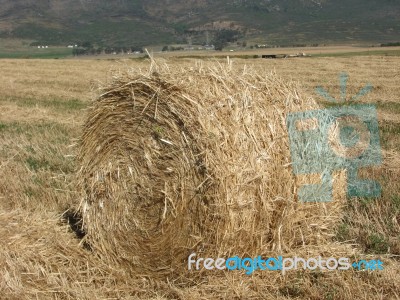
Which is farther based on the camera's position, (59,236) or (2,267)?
(59,236)

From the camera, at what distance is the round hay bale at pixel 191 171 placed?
4.58 metres

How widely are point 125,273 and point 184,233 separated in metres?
0.79

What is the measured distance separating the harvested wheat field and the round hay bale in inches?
0.5

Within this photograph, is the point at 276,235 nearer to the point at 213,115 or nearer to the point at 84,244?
the point at 213,115

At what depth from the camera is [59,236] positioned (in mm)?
5629

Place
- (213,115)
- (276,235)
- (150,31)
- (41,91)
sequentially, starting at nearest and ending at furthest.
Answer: (213,115) < (276,235) < (41,91) < (150,31)

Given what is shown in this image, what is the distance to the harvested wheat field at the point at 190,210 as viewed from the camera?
4.56 meters

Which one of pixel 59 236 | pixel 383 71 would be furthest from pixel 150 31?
pixel 59 236

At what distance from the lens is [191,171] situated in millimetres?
4645

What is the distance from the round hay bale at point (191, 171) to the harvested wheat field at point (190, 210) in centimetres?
1

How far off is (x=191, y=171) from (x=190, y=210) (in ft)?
1.10

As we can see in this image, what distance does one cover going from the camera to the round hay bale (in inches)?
180

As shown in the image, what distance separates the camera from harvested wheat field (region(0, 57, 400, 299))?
4562 mm

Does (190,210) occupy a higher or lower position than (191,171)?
lower
